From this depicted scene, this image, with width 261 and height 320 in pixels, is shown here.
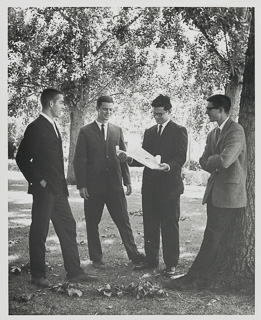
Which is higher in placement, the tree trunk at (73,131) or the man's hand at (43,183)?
the tree trunk at (73,131)

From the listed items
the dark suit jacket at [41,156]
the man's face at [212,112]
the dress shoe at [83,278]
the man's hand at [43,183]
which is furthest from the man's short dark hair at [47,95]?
the dress shoe at [83,278]

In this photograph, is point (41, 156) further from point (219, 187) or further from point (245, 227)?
point (245, 227)

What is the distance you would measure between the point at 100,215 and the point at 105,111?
1068 millimetres

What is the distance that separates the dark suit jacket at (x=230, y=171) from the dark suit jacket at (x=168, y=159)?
0.94 feet

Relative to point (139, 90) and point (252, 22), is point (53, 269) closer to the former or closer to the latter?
point (139, 90)

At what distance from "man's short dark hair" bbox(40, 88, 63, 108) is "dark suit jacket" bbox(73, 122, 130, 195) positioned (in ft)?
1.41

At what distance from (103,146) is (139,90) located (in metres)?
0.70

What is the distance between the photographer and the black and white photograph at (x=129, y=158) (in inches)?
153

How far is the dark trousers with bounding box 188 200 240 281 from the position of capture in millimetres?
3898

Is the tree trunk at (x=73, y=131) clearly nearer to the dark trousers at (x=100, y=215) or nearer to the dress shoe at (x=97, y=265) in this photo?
the dark trousers at (x=100, y=215)

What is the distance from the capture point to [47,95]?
3.96 metres

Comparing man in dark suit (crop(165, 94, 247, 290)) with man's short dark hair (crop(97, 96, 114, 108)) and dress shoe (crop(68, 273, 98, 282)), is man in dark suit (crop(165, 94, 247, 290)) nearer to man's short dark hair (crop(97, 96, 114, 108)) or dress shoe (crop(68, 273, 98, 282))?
dress shoe (crop(68, 273, 98, 282))

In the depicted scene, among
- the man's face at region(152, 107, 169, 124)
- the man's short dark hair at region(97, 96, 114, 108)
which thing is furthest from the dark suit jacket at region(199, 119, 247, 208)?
the man's short dark hair at region(97, 96, 114, 108)

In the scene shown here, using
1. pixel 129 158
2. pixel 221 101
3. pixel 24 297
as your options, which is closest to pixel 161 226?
pixel 129 158
